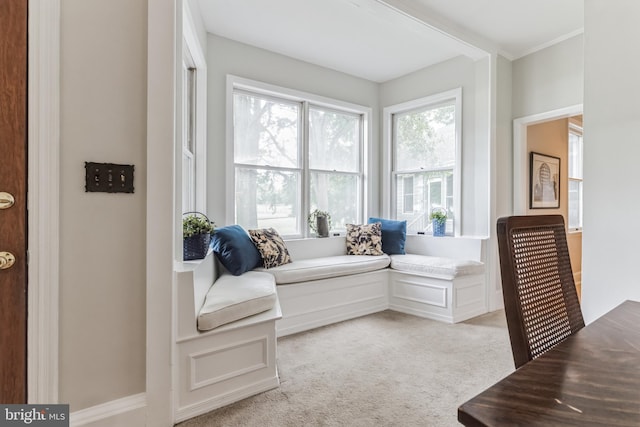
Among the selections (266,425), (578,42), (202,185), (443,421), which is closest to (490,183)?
(578,42)

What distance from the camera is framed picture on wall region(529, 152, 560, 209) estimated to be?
410cm

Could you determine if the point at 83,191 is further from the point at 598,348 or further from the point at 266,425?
the point at 598,348

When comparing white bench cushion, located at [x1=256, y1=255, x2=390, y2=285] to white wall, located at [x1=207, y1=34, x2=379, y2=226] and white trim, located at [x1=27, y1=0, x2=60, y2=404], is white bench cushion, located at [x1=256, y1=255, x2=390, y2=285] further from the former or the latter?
white trim, located at [x1=27, y1=0, x2=60, y2=404]

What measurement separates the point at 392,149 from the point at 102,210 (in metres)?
3.83

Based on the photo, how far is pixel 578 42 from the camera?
3.36m

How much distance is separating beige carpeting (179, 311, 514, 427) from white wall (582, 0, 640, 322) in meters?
0.86

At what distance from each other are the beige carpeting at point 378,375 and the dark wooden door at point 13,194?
783mm

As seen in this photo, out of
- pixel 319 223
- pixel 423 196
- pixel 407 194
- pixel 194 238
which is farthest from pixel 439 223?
pixel 194 238

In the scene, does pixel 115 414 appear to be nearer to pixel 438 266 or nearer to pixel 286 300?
pixel 286 300

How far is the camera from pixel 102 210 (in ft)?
4.95

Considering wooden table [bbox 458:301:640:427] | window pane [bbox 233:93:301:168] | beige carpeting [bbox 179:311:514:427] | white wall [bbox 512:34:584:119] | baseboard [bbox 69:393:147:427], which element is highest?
white wall [bbox 512:34:584:119]

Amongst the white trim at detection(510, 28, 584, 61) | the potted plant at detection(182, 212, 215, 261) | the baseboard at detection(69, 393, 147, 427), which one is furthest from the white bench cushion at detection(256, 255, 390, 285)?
the white trim at detection(510, 28, 584, 61)

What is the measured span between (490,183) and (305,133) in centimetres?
213

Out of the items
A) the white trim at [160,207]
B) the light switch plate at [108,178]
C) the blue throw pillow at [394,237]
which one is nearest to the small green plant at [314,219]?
the blue throw pillow at [394,237]
